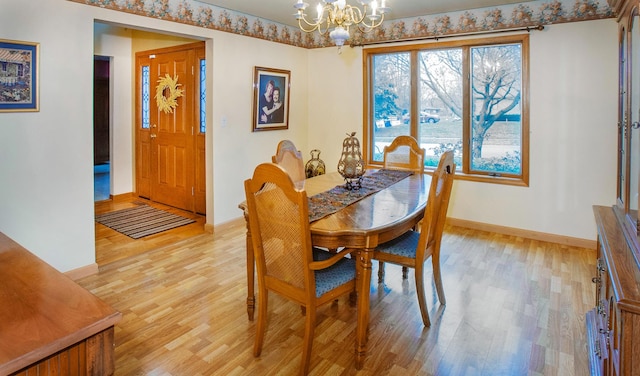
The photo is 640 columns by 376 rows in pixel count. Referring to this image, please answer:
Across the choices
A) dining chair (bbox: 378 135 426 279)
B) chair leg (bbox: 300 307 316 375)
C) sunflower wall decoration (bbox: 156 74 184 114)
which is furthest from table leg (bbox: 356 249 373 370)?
sunflower wall decoration (bbox: 156 74 184 114)

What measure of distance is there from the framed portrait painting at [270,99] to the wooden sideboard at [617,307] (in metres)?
3.60

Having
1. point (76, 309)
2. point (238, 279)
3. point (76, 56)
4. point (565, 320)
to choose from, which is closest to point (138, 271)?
point (238, 279)

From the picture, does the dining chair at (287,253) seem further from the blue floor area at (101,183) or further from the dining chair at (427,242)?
the blue floor area at (101,183)

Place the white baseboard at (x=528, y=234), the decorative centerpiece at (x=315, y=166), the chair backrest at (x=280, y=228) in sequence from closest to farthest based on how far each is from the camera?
the chair backrest at (x=280, y=228) < the white baseboard at (x=528, y=234) < the decorative centerpiece at (x=315, y=166)

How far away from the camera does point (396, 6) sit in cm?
421

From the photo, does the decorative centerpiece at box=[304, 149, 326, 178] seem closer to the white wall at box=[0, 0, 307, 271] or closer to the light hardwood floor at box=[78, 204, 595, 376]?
the light hardwood floor at box=[78, 204, 595, 376]

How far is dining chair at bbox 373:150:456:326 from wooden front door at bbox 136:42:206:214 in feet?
10.4

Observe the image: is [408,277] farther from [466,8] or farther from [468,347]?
[466,8]

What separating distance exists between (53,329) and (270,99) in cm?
424

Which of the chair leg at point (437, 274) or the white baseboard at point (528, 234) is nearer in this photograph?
the chair leg at point (437, 274)

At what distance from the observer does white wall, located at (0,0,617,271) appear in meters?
2.89

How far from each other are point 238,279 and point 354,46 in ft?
11.0

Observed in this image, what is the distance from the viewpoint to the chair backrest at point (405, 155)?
12.3 ft

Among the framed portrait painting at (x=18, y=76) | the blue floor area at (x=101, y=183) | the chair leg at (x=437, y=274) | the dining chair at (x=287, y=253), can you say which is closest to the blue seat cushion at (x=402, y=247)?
the chair leg at (x=437, y=274)
